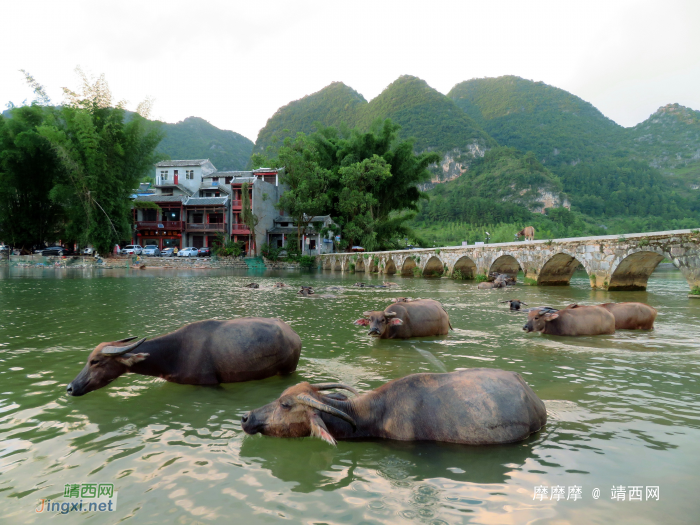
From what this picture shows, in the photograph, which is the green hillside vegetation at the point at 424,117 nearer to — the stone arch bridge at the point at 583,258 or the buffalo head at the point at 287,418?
the stone arch bridge at the point at 583,258

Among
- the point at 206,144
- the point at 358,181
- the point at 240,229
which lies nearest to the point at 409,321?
the point at 358,181

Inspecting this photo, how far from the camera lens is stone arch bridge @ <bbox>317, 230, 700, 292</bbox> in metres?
14.2

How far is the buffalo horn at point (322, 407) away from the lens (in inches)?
142

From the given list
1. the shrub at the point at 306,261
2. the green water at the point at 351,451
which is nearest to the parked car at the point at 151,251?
the shrub at the point at 306,261

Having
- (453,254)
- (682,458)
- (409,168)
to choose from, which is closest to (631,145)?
(409,168)

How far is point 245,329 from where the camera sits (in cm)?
574

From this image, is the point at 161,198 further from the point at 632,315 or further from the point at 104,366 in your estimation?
the point at 632,315

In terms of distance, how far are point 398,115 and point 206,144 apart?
5781 centimetres

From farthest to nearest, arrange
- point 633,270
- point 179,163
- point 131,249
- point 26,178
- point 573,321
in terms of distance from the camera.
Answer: point 179,163, point 131,249, point 26,178, point 633,270, point 573,321

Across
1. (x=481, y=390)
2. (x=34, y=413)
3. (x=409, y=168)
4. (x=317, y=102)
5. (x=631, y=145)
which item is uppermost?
(x=317, y=102)

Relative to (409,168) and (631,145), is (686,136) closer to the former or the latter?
(631,145)

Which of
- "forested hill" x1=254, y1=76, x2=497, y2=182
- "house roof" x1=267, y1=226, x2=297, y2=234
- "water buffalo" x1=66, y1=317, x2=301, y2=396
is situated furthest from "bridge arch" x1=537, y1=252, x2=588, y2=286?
"forested hill" x1=254, y1=76, x2=497, y2=182

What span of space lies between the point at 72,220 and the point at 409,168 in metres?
35.9

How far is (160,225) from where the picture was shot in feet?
188
